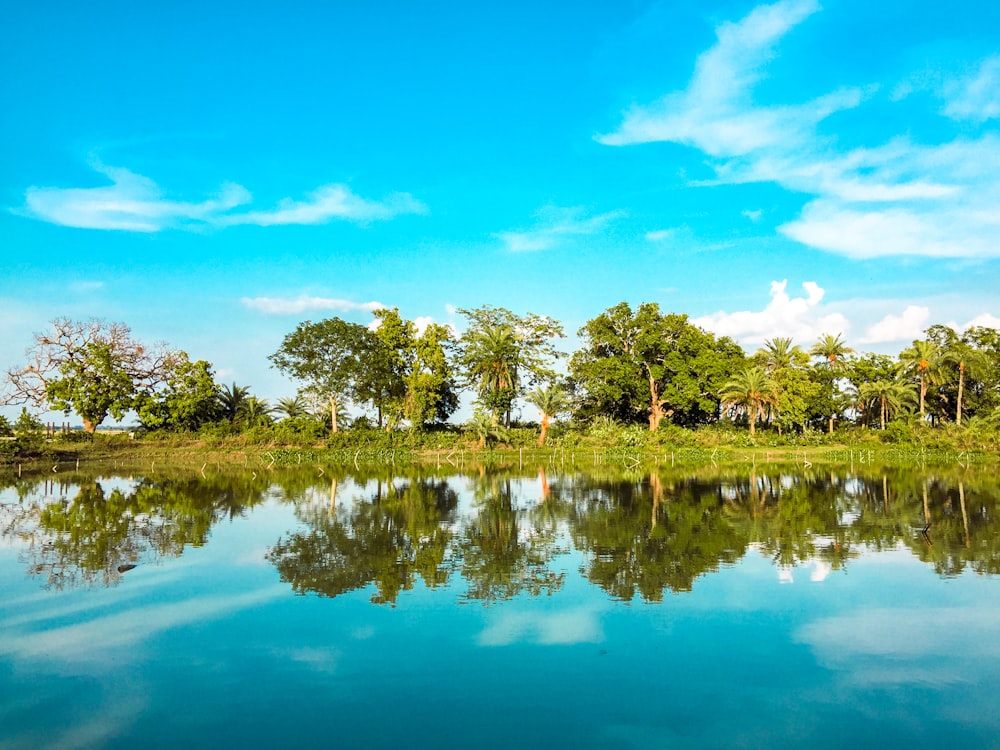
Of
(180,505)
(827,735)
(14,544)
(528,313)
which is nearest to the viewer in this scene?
(827,735)

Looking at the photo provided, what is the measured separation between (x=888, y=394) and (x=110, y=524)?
49.8 meters

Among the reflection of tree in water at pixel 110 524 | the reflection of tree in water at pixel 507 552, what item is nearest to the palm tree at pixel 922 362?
the reflection of tree in water at pixel 507 552

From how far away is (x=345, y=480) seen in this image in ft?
100

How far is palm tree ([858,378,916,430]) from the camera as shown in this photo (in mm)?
50562

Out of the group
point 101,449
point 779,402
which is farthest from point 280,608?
point 779,402

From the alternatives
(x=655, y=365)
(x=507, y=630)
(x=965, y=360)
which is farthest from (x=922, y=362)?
(x=507, y=630)

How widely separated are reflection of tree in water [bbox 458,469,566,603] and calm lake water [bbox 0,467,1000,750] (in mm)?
87

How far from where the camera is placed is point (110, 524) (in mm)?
18469

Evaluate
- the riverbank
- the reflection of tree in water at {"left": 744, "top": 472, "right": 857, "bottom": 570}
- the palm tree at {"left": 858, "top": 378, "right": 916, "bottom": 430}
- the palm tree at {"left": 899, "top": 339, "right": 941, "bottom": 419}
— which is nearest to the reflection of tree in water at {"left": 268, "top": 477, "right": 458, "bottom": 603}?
the reflection of tree in water at {"left": 744, "top": 472, "right": 857, "bottom": 570}

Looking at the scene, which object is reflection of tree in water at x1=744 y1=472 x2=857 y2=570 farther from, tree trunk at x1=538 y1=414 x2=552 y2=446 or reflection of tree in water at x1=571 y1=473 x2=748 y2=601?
tree trunk at x1=538 y1=414 x2=552 y2=446

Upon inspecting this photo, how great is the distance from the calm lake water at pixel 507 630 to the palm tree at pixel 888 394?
115 feet

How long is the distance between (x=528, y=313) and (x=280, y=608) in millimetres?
45990

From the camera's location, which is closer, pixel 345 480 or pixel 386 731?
pixel 386 731

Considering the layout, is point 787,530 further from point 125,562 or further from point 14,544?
point 14,544
